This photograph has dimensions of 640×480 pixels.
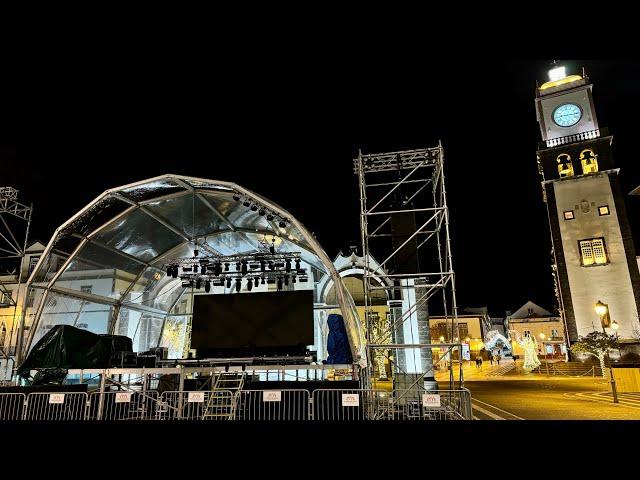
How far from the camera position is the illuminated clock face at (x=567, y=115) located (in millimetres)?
36625

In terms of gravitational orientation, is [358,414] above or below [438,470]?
below

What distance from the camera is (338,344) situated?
12656 mm

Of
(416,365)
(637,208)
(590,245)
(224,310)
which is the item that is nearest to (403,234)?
(416,365)

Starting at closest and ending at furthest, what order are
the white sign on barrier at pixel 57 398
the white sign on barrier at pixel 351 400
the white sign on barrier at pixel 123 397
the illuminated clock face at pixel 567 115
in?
the white sign on barrier at pixel 351 400 < the white sign on barrier at pixel 57 398 < the white sign on barrier at pixel 123 397 < the illuminated clock face at pixel 567 115

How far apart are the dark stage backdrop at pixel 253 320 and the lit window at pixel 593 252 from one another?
27719mm

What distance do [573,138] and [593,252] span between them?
10.2 meters

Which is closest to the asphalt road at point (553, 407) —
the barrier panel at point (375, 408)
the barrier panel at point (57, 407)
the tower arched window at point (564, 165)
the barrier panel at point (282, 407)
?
the barrier panel at point (375, 408)

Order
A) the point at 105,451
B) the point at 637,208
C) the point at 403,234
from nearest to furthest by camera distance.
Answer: the point at 105,451
the point at 403,234
the point at 637,208

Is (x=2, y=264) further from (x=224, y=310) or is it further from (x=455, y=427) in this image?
(x=455, y=427)

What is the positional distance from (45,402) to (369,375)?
8.02 m

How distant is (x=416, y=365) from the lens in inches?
429

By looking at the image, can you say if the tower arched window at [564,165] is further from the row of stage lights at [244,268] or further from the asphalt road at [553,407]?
the row of stage lights at [244,268]

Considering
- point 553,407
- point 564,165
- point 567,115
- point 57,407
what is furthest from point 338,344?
point 567,115

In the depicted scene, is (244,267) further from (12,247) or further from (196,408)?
(12,247)
